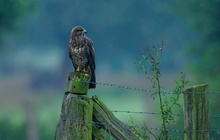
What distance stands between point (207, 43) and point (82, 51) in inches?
1067

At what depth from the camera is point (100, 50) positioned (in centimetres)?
5481

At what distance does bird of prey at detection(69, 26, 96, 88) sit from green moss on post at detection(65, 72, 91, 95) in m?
2.32

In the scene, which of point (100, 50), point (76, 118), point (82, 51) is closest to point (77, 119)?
point (76, 118)

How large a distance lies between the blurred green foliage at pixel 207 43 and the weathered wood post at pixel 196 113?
25.1 metres

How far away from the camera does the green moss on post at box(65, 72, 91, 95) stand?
6.91 meters

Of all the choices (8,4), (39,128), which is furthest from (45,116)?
(8,4)

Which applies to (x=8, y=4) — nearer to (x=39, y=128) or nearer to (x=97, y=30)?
(x=39, y=128)

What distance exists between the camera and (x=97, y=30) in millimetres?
56625

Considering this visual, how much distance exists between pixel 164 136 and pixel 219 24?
27.5 metres

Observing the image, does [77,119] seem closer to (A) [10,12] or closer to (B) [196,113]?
(B) [196,113]

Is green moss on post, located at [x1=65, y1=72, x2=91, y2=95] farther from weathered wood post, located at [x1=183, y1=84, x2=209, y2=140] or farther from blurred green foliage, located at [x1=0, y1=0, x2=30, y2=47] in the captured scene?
blurred green foliage, located at [x1=0, y1=0, x2=30, y2=47]

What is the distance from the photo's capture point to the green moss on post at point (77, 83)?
6.91m

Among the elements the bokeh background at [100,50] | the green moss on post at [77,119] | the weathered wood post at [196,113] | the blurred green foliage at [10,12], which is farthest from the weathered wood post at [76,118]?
the blurred green foliage at [10,12]

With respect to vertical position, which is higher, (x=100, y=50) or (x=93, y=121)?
(x=100, y=50)
